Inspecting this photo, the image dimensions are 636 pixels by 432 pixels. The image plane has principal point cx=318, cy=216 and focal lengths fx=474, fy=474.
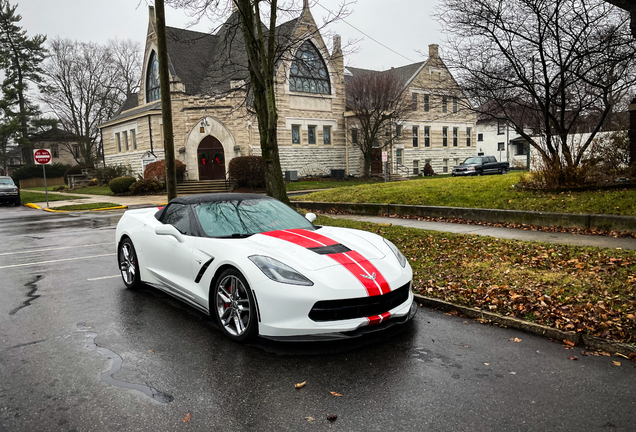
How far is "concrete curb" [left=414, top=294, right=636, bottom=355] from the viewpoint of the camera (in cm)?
426

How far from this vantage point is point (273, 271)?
4.38 m

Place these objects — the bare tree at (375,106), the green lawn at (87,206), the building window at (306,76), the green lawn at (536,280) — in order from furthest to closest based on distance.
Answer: the building window at (306,76), the bare tree at (375,106), the green lawn at (87,206), the green lawn at (536,280)

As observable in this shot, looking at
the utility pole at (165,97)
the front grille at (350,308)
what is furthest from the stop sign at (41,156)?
the front grille at (350,308)

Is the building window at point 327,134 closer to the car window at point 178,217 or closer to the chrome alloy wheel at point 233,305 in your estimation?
the car window at point 178,217

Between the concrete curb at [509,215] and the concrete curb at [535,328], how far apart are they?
606 centimetres

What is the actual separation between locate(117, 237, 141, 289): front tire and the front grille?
11.6ft

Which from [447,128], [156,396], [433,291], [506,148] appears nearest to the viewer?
[156,396]

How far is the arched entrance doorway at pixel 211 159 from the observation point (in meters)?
33.8

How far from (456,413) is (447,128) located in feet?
152

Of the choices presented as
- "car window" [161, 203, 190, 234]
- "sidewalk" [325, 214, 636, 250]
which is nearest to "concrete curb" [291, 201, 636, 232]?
"sidewalk" [325, 214, 636, 250]

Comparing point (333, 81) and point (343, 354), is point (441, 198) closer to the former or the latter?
point (343, 354)

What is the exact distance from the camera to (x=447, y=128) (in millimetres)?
46875

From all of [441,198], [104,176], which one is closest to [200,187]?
[104,176]

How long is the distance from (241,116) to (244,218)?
28.5 metres
